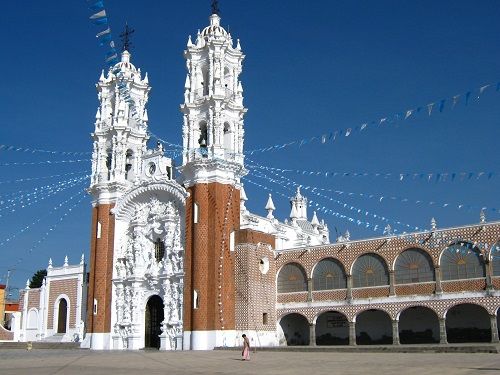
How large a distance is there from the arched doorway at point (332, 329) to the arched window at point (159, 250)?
10.5m

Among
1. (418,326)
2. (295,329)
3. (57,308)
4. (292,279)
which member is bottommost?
(295,329)

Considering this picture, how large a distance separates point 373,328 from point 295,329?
504 centimetres

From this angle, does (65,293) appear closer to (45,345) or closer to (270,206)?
(45,345)

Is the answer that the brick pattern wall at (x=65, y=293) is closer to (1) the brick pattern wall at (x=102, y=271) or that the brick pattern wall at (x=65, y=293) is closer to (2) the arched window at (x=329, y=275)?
(1) the brick pattern wall at (x=102, y=271)

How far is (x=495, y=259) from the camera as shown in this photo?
28.8 metres

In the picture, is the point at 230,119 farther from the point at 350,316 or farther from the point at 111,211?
the point at 350,316

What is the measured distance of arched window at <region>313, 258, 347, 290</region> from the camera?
110ft

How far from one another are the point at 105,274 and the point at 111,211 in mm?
4088

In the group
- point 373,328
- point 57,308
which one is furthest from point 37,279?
point 373,328

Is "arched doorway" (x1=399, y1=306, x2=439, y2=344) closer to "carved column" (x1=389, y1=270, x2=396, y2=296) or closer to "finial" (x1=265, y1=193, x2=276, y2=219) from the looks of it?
"carved column" (x1=389, y1=270, x2=396, y2=296)

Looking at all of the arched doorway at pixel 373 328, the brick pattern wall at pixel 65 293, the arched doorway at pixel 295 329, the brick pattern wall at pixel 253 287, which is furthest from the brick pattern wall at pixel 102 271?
the arched doorway at pixel 373 328

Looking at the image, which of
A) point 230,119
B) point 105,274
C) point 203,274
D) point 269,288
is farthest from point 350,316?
point 105,274

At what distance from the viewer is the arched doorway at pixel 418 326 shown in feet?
110

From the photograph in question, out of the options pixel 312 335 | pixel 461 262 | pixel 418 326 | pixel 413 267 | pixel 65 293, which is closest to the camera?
pixel 461 262
